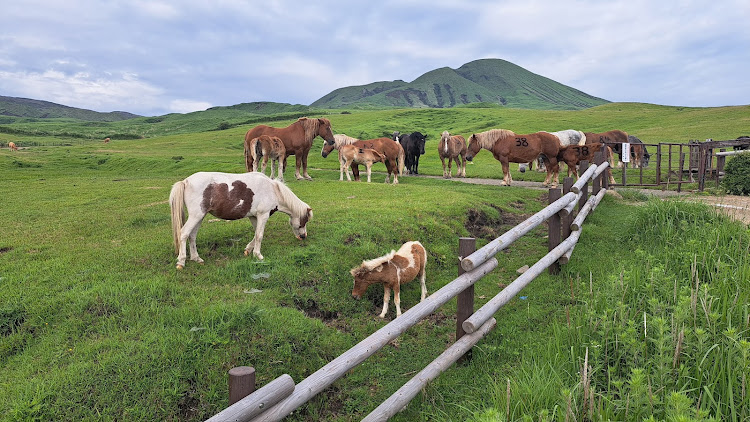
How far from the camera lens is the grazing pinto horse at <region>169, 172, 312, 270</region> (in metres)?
6.71

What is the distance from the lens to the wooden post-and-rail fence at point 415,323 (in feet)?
9.34

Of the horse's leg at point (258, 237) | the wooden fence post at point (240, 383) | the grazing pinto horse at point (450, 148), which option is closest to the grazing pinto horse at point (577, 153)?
the grazing pinto horse at point (450, 148)

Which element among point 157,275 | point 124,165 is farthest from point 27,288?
point 124,165

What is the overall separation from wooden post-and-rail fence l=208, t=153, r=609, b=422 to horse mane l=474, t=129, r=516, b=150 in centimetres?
1164

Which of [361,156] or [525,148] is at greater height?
[525,148]

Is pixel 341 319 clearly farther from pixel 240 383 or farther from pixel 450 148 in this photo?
pixel 450 148

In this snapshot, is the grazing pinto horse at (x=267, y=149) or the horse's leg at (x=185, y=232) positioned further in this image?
the grazing pinto horse at (x=267, y=149)

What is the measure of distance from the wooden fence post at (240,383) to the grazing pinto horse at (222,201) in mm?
4362

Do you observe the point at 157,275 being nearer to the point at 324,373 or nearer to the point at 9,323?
the point at 9,323

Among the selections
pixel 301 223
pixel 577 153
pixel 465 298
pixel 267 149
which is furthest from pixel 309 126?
pixel 465 298

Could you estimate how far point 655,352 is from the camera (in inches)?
140

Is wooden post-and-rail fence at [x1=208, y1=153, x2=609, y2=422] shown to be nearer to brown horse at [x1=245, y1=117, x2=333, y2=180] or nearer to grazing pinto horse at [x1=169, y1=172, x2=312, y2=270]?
grazing pinto horse at [x1=169, y1=172, x2=312, y2=270]

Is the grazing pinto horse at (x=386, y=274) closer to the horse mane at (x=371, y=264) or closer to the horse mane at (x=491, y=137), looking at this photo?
the horse mane at (x=371, y=264)

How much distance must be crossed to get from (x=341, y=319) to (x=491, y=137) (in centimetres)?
1525
